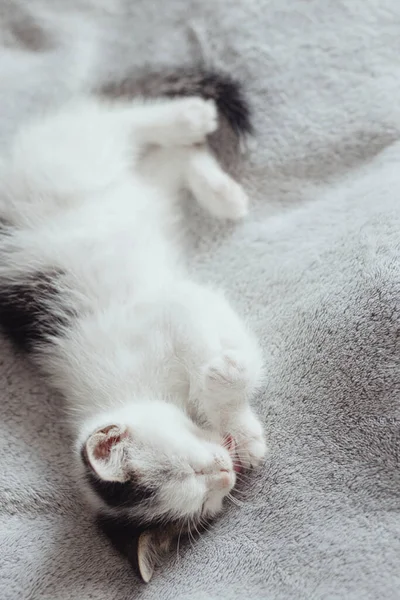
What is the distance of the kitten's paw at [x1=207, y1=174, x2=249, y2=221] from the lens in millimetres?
1728

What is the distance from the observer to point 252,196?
1.82 m

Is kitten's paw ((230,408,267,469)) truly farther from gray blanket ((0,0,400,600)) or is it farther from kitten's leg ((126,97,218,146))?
kitten's leg ((126,97,218,146))

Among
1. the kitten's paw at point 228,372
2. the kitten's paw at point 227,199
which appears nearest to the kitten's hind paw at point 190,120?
the kitten's paw at point 227,199

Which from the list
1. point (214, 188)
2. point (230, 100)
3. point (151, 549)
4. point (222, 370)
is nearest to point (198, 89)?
point (230, 100)

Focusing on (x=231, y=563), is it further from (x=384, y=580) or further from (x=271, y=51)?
(x=271, y=51)

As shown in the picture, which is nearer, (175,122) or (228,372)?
(228,372)

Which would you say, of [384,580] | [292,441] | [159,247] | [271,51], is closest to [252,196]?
[159,247]

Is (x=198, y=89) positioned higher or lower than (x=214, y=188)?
higher

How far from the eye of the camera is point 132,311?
1.51 metres

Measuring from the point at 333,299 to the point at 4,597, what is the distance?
3.39 feet

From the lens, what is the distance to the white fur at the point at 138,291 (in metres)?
1.33

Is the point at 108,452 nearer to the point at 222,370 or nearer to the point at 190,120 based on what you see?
the point at 222,370

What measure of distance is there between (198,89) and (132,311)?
75 centimetres

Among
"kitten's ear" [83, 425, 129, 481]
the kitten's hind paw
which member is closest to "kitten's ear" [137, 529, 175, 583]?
"kitten's ear" [83, 425, 129, 481]
